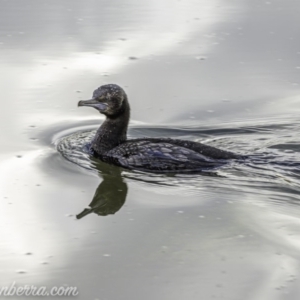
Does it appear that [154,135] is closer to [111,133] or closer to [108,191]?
[111,133]

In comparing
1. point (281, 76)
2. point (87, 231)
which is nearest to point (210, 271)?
point (87, 231)

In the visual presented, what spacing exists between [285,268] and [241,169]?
2767 mm

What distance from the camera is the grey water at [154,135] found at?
26.0 feet

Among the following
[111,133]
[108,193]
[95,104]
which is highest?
[95,104]

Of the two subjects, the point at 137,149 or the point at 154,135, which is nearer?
the point at 137,149

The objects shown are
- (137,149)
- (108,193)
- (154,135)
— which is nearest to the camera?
(108,193)

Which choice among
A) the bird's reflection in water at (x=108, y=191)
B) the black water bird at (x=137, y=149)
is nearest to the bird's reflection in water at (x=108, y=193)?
the bird's reflection in water at (x=108, y=191)

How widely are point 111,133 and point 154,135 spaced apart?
28.5 inches

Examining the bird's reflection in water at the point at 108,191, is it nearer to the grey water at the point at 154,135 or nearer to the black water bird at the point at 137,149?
the grey water at the point at 154,135

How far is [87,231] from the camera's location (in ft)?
28.6

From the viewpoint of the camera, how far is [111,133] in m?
11.3

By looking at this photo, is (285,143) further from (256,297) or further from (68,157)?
(256,297)

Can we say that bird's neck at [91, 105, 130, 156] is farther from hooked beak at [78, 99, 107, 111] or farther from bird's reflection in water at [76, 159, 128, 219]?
bird's reflection in water at [76, 159, 128, 219]

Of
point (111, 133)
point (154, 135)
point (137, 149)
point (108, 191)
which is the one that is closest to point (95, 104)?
point (111, 133)
